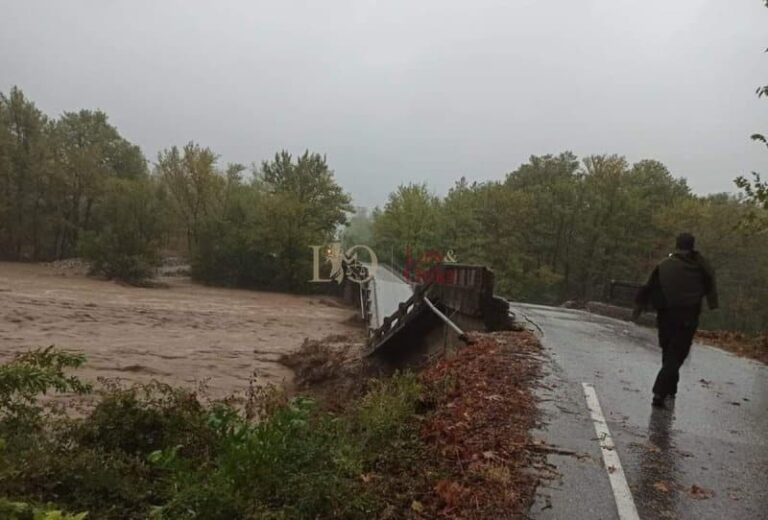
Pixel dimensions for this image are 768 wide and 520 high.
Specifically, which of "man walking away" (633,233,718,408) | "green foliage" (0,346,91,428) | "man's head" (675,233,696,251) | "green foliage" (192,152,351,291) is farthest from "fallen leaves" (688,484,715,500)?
"green foliage" (192,152,351,291)

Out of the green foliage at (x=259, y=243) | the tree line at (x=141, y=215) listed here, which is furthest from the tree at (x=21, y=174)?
the green foliage at (x=259, y=243)

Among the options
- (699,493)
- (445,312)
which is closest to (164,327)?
(445,312)

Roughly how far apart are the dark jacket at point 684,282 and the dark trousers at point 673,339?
3.7 inches

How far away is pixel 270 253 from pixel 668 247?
35.8m

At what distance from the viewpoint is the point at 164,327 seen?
88.2 ft

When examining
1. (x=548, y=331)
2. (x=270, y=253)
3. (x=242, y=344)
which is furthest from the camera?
(x=270, y=253)

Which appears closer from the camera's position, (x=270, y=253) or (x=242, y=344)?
(x=242, y=344)

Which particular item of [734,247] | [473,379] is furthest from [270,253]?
[473,379]

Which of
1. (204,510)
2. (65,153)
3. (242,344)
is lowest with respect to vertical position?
(242,344)

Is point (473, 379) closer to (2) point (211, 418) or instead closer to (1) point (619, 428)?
(1) point (619, 428)

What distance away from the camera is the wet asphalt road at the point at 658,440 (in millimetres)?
4159

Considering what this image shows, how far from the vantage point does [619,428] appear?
19.6 ft

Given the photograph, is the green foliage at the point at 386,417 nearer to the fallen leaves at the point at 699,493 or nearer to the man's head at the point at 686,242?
the fallen leaves at the point at 699,493

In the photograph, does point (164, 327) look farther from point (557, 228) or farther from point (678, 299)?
point (557, 228)
